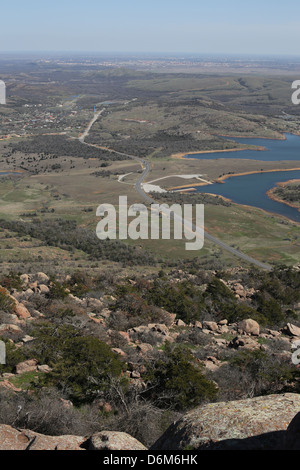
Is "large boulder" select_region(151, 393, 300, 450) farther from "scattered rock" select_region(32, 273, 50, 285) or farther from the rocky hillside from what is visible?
"scattered rock" select_region(32, 273, 50, 285)

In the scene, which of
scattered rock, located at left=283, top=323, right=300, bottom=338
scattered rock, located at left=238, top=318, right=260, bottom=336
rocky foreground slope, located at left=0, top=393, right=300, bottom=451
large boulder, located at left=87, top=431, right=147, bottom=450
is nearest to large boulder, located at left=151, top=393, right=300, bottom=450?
rocky foreground slope, located at left=0, top=393, right=300, bottom=451

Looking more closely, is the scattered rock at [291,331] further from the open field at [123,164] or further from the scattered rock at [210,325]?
the open field at [123,164]

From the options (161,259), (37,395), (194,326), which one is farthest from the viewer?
(161,259)

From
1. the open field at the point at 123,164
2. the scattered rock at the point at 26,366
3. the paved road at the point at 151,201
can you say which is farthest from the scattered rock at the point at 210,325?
the paved road at the point at 151,201

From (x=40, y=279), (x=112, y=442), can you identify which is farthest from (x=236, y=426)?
(x=40, y=279)

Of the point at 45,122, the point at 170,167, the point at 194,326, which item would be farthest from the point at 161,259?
the point at 45,122
